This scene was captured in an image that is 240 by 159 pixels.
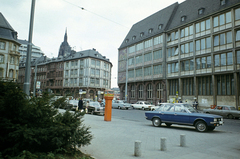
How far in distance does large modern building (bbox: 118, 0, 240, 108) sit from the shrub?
32205mm

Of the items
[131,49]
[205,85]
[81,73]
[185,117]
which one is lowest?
[185,117]

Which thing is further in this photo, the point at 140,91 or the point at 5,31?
the point at 140,91

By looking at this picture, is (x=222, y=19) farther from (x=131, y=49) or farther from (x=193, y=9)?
(x=131, y=49)

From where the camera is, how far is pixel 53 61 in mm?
81438

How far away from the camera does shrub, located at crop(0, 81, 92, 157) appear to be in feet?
14.5

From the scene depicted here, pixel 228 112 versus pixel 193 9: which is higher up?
pixel 193 9

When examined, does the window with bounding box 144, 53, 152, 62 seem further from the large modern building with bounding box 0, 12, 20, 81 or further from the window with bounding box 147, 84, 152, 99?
the large modern building with bounding box 0, 12, 20, 81

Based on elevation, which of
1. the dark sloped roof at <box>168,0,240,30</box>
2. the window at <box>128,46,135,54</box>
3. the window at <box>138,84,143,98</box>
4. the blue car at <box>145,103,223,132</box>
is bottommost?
the blue car at <box>145,103,223,132</box>

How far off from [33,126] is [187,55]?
1523 inches

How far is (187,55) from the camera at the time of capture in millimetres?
39875

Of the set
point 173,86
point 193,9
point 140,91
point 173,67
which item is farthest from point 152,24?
point 173,86

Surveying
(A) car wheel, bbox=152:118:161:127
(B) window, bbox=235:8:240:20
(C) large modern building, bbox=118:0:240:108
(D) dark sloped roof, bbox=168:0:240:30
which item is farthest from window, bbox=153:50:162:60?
(A) car wheel, bbox=152:118:161:127

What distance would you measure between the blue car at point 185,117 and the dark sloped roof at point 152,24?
1387 inches

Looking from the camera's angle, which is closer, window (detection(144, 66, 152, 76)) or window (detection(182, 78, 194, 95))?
window (detection(182, 78, 194, 95))
